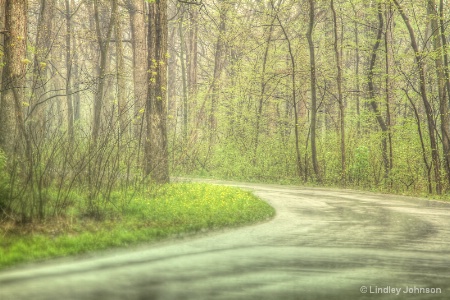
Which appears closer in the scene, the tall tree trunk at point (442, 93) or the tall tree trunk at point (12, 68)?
the tall tree trunk at point (12, 68)

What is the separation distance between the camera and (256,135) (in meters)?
29.8

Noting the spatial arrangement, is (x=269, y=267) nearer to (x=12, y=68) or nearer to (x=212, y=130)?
(x=12, y=68)

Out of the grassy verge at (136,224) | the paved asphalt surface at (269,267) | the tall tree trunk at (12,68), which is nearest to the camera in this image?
the paved asphalt surface at (269,267)

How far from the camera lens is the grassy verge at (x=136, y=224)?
347 inches

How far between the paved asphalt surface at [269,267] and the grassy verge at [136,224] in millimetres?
397

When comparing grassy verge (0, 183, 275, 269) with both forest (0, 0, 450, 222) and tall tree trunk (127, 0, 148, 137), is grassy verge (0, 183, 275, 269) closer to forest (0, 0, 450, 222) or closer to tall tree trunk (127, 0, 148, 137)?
forest (0, 0, 450, 222)

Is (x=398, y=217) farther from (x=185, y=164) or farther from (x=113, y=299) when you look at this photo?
(x=185, y=164)

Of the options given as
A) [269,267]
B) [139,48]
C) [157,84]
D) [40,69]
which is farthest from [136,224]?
[139,48]

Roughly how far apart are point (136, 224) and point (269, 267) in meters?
3.78

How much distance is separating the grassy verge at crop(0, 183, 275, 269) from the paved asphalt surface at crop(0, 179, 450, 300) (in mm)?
397

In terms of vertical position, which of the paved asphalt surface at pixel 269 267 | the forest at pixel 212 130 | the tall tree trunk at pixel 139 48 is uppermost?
the tall tree trunk at pixel 139 48

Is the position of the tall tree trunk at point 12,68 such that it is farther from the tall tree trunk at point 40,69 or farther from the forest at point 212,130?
the tall tree trunk at point 40,69

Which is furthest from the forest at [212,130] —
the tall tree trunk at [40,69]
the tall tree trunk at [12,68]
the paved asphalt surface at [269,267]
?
the paved asphalt surface at [269,267]

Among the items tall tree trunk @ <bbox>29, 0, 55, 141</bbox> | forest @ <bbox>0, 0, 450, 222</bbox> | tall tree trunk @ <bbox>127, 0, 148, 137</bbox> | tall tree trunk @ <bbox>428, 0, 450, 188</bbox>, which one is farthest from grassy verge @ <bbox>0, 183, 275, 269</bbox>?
tall tree trunk @ <bbox>127, 0, 148, 137</bbox>
